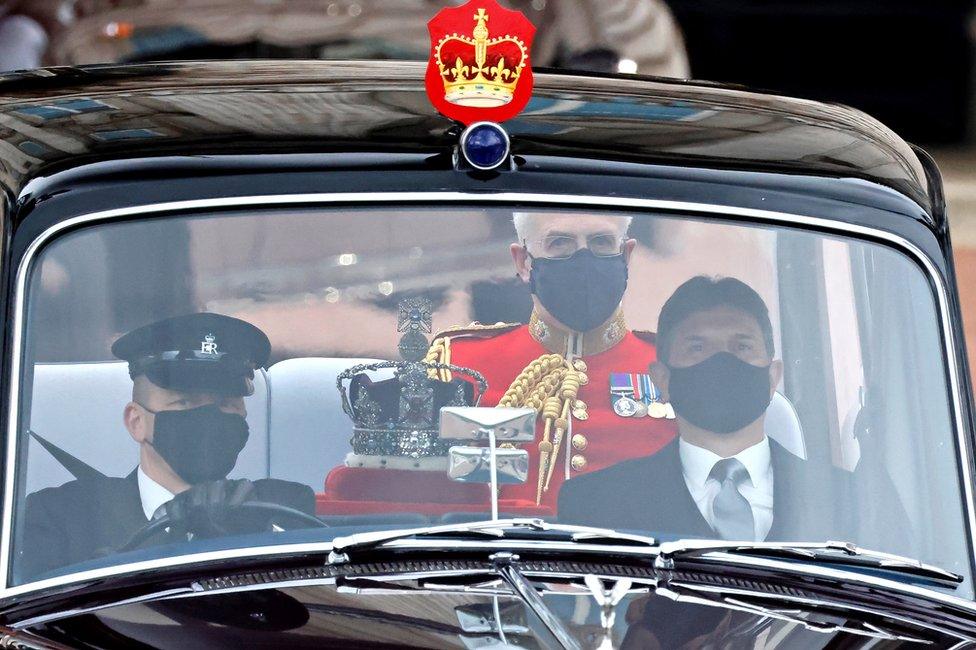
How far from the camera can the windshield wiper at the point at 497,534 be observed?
238cm

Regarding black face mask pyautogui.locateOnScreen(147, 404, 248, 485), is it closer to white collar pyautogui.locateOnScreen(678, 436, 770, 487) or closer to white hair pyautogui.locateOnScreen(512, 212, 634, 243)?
white hair pyautogui.locateOnScreen(512, 212, 634, 243)

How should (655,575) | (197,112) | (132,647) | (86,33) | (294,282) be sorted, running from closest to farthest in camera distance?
(132,647) < (655,575) < (294,282) < (197,112) < (86,33)

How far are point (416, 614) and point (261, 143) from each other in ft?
2.84

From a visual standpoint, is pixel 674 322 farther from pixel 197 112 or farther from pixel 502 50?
pixel 197 112

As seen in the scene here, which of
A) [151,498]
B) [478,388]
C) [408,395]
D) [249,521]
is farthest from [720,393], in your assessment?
[151,498]

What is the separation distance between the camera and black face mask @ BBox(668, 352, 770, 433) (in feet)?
8.67

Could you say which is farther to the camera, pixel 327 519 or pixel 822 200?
pixel 822 200

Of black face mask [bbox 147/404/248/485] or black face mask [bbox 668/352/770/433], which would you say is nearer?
black face mask [bbox 147/404/248/485]

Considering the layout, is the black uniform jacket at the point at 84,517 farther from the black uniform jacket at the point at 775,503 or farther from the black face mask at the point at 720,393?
the black face mask at the point at 720,393

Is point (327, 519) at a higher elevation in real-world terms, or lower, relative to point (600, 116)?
lower

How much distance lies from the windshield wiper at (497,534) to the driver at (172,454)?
0.13 meters

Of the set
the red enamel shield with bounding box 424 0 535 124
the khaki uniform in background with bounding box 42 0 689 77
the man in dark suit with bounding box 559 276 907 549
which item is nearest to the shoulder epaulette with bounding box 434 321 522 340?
the man in dark suit with bounding box 559 276 907 549

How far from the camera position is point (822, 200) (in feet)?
9.00

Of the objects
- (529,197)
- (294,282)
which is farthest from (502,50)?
(294,282)
